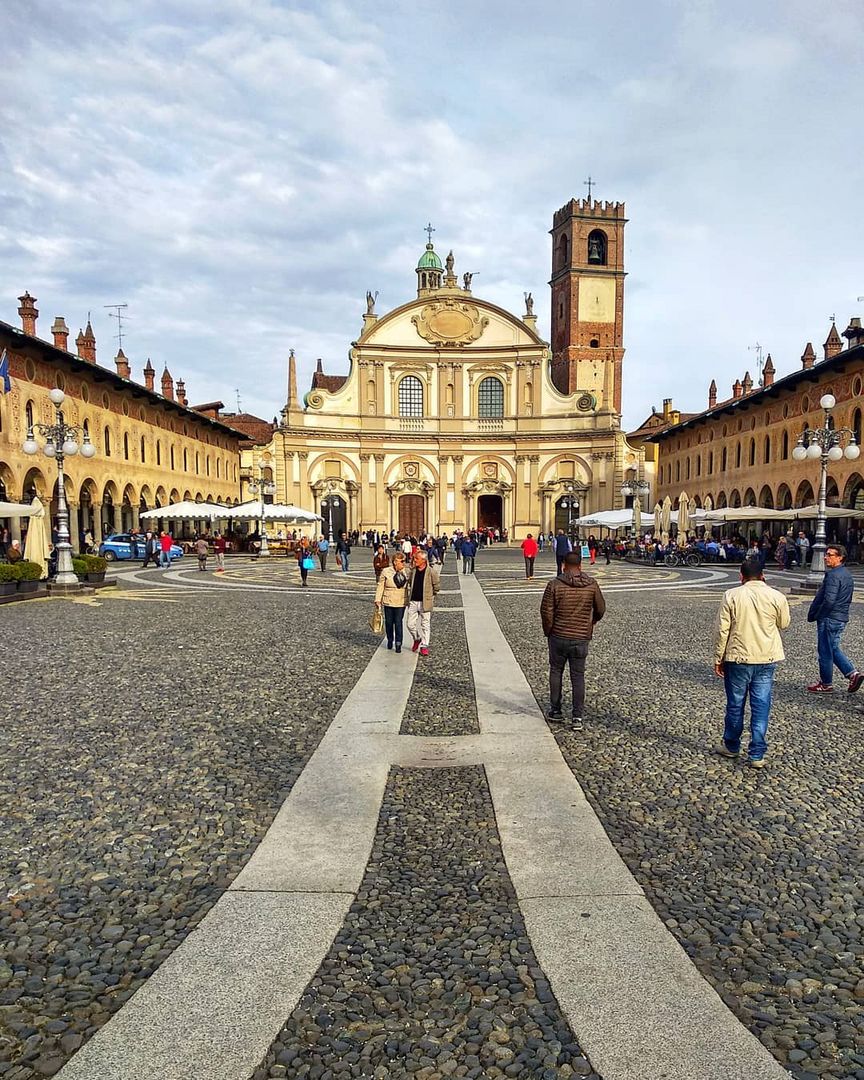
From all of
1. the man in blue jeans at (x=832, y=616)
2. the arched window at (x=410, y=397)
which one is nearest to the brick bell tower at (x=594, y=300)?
the arched window at (x=410, y=397)

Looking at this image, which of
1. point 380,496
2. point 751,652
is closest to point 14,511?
point 751,652

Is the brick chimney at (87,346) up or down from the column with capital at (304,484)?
up

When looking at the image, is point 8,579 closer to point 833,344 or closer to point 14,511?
point 14,511

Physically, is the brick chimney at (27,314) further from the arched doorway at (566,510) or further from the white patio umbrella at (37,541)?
the arched doorway at (566,510)

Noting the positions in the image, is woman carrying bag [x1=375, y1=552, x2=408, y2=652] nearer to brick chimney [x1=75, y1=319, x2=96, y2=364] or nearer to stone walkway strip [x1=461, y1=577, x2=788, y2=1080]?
stone walkway strip [x1=461, y1=577, x2=788, y2=1080]

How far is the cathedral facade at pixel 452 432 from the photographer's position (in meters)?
55.0

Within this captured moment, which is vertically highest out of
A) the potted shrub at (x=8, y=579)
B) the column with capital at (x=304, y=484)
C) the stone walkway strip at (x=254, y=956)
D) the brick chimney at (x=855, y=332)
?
the brick chimney at (x=855, y=332)

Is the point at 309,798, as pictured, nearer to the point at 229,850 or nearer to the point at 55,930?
the point at 229,850

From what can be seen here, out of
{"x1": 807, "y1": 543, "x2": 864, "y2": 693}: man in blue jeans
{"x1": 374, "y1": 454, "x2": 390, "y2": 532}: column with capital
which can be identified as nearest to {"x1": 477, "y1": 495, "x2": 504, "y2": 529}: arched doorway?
{"x1": 374, "y1": 454, "x2": 390, "y2": 532}: column with capital

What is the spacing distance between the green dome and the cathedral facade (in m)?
11.3

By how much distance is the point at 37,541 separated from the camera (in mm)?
19875

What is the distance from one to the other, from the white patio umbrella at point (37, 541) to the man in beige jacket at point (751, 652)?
18.5m

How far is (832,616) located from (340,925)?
662 centimetres

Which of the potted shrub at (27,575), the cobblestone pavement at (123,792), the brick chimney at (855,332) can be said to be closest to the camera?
the cobblestone pavement at (123,792)
